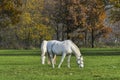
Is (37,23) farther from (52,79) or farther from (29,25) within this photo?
(52,79)

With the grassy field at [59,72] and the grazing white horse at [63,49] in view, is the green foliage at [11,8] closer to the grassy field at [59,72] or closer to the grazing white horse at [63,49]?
the grassy field at [59,72]

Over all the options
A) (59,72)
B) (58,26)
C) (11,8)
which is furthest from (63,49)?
(58,26)

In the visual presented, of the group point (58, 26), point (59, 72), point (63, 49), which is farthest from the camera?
point (58, 26)

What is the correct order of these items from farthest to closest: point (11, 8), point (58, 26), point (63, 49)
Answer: point (58, 26) → point (11, 8) → point (63, 49)

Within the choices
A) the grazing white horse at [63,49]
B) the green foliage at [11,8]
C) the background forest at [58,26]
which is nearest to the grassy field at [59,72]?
the grazing white horse at [63,49]

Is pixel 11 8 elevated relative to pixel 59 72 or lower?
elevated

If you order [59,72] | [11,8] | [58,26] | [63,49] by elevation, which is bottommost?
[58,26]

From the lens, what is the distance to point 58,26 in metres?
105

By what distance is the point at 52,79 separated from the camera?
20500 mm

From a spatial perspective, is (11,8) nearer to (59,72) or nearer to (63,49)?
(63,49)

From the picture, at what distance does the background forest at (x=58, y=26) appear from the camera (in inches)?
3976

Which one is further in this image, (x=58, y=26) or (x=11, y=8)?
(x=58, y=26)

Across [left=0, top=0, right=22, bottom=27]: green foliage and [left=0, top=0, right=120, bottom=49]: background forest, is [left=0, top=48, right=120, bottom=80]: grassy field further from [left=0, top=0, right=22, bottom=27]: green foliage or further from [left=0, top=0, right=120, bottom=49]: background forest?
[left=0, top=0, right=120, bottom=49]: background forest

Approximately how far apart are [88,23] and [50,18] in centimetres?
885
